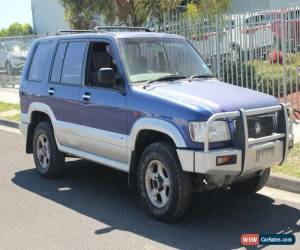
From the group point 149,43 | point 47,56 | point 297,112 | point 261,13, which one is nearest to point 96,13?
point 261,13

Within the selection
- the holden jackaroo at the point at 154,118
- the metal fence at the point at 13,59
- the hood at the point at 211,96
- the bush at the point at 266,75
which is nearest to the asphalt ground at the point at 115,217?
the holden jackaroo at the point at 154,118

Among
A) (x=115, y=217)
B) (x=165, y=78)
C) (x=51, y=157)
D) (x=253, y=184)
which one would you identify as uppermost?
(x=165, y=78)

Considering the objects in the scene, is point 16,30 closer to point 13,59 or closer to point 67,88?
point 13,59

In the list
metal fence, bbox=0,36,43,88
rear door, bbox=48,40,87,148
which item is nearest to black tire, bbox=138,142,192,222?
rear door, bbox=48,40,87,148

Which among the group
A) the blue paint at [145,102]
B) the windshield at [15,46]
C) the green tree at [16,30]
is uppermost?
the green tree at [16,30]

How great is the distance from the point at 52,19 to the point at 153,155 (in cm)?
4695

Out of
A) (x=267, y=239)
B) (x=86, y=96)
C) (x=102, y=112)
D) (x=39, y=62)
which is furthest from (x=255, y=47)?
(x=267, y=239)

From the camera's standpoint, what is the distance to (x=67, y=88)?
7434 millimetres

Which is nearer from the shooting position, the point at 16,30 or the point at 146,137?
the point at 146,137

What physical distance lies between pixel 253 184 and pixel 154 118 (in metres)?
1.71

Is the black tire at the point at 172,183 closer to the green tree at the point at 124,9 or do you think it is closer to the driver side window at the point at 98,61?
the driver side window at the point at 98,61

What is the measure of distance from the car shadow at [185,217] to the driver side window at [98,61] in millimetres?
1435

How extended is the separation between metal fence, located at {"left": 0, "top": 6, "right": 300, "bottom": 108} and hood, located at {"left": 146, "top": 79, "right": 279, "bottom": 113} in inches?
203

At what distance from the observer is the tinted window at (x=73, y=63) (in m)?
7.27
